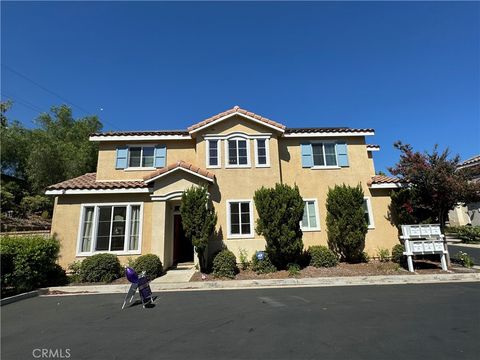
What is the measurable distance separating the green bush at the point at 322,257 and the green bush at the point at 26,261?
11.2 meters

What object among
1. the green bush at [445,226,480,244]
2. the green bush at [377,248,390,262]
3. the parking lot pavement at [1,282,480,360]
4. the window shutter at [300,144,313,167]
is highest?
the window shutter at [300,144,313,167]

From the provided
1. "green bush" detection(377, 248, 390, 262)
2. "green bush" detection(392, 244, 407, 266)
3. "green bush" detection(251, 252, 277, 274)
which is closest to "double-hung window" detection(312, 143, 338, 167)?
"green bush" detection(377, 248, 390, 262)

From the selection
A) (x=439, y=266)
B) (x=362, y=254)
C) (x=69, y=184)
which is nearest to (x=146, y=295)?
(x=69, y=184)

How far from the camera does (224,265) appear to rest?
37.2 ft

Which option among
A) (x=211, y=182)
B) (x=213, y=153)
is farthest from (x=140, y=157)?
(x=211, y=182)

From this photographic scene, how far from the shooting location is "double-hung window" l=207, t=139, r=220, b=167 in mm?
14158

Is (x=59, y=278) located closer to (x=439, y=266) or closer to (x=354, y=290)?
(x=354, y=290)

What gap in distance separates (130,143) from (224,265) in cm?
903

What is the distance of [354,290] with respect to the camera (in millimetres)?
8961

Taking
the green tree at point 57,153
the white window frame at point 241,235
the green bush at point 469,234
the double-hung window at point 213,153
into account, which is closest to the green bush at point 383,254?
the white window frame at point 241,235

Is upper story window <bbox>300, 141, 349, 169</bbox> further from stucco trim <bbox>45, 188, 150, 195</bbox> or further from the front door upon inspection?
stucco trim <bbox>45, 188, 150, 195</bbox>

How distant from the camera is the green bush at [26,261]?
886cm

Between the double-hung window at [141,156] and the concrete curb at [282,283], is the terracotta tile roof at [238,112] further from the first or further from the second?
the concrete curb at [282,283]

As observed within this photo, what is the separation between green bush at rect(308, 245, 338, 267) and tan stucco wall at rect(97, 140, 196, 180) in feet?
27.5
